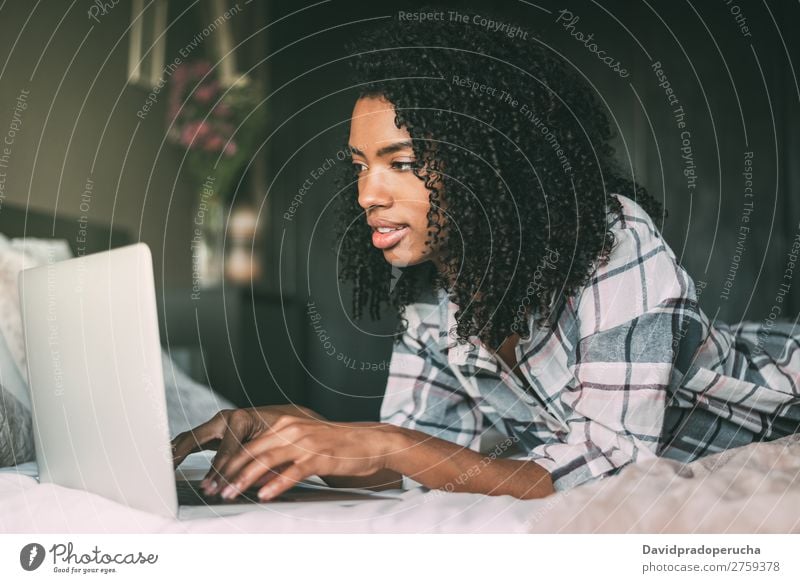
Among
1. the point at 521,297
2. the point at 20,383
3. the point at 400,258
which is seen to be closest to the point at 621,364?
the point at 521,297

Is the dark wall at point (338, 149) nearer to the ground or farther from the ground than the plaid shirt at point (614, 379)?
farther from the ground

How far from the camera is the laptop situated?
493 millimetres

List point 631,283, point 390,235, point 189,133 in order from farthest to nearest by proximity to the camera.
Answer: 1. point 189,133
2. point 390,235
3. point 631,283

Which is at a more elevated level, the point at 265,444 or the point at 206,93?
the point at 206,93

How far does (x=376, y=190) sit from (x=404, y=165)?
0.04m

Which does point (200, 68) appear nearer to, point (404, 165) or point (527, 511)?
point (404, 165)

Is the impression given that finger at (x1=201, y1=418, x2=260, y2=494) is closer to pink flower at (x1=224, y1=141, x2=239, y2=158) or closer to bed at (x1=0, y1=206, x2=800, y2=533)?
bed at (x1=0, y1=206, x2=800, y2=533)

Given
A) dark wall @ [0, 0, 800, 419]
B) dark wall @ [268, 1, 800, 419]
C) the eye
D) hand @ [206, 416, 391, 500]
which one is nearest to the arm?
hand @ [206, 416, 391, 500]

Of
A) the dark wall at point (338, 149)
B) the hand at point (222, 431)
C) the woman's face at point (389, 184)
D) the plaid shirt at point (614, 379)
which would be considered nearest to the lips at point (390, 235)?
the woman's face at point (389, 184)

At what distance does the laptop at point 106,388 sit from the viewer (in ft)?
1.62

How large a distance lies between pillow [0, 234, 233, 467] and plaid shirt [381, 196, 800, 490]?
0.78 feet

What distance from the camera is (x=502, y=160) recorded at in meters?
0.72

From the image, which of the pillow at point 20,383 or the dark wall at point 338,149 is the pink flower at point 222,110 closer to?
the dark wall at point 338,149
